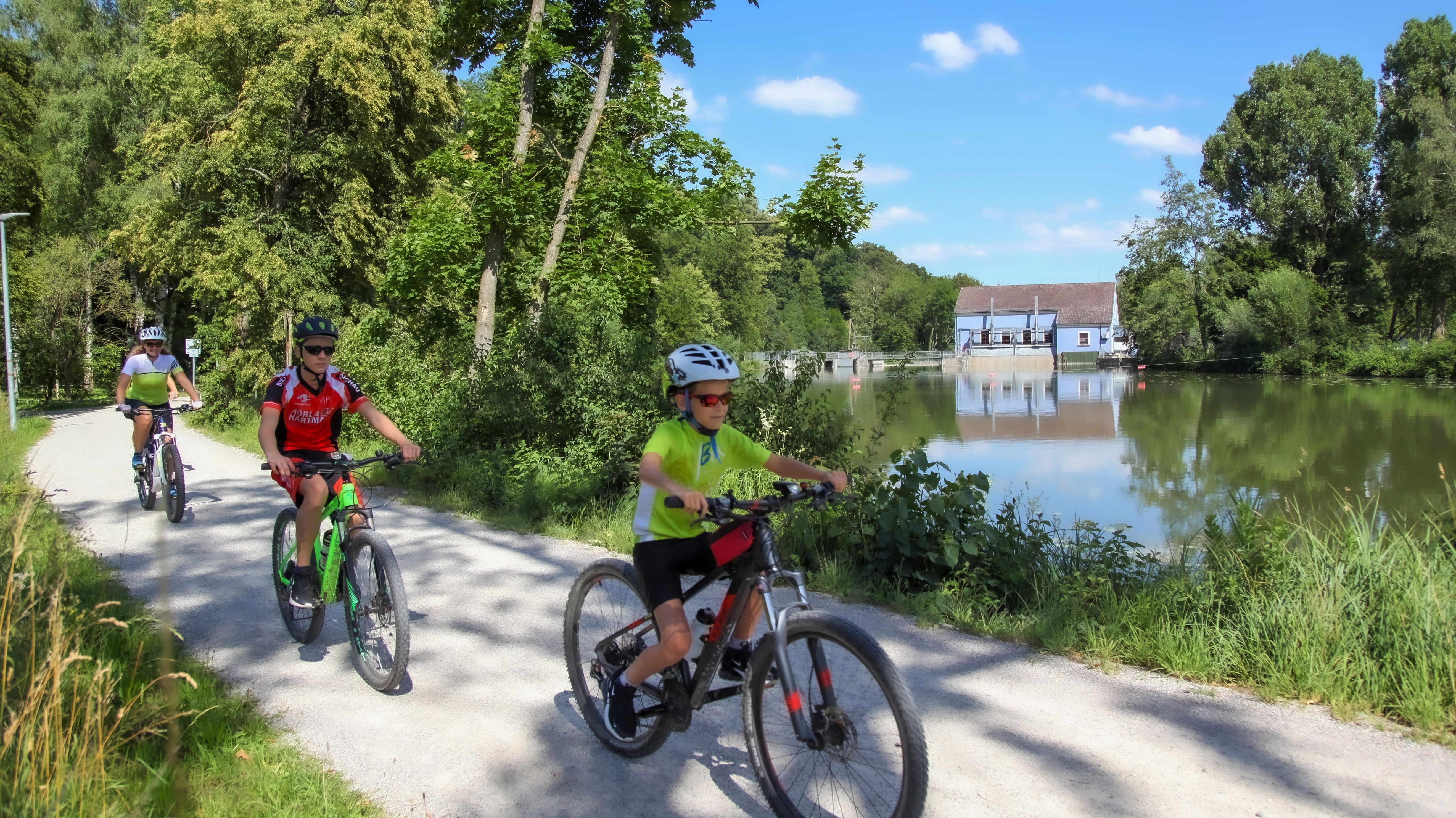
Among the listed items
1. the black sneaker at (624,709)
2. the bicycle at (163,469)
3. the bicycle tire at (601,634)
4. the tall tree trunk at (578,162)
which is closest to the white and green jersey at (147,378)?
the bicycle at (163,469)

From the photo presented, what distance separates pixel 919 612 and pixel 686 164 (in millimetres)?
11756

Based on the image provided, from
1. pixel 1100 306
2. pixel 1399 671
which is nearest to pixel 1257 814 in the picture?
pixel 1399 671

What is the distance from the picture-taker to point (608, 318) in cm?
1165

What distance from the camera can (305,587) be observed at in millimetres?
5105

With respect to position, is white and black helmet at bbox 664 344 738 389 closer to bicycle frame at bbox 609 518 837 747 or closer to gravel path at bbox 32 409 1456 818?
bicycle frame at bbox 609 518 837 747

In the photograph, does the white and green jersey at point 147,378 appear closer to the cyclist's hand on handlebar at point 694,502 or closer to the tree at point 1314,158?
the cyclist's hand on handlebar at point 694,502

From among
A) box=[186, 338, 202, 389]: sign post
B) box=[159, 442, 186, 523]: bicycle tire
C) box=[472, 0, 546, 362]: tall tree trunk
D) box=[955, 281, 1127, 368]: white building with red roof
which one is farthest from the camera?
box=[955, 281, 1127, 368]: white building with red roof

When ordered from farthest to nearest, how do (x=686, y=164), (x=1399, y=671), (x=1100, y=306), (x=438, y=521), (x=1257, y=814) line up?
1. (x=1100, y=306)
2. (x=686, y=164)
3. (x=438, y=521)
4. (x=1399, y=671)
5. (x=1257, y=814)

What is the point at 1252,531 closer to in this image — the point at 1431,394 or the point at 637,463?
the point at 637,463

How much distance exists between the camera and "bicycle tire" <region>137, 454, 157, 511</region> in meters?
9.78

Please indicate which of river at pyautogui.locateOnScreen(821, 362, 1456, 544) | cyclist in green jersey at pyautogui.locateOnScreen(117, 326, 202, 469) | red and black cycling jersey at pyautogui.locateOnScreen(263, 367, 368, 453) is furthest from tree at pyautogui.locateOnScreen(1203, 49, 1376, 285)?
red and black cycling jersey at pyautogui.locateOnScreen(263, 367, 368, 453)

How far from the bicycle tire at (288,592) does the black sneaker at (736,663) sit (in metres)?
2.81

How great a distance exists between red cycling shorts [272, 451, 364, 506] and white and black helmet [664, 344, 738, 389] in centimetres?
232

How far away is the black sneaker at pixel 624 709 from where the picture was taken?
3.69 m
